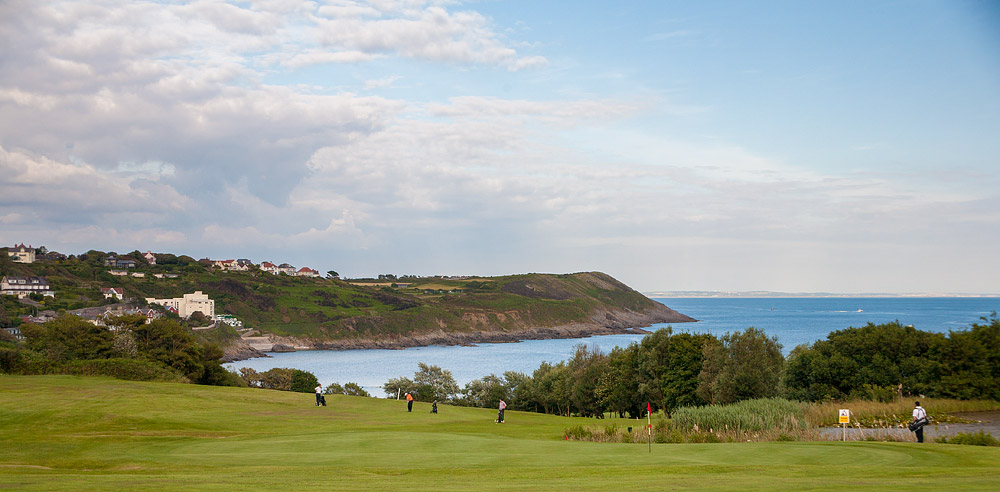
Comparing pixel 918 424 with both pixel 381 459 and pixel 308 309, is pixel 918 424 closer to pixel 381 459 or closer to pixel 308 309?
pixel 381 459

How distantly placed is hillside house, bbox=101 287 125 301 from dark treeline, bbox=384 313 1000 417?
119 meters

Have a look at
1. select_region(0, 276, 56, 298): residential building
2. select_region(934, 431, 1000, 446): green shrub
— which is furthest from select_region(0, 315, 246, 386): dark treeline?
select_region(0, 276, 56, 298): residential building

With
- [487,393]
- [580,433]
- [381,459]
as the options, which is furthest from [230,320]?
[381,459]

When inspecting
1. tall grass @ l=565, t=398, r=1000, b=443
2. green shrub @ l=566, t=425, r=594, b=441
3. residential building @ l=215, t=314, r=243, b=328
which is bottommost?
residential building @ l=215, t=314, r=243, b=328

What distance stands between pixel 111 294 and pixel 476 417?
134 meters

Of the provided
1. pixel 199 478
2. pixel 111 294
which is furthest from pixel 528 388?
pixel 111 294

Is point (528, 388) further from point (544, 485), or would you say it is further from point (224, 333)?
point (224, 333)

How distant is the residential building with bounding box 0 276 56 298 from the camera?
13862 centimetres

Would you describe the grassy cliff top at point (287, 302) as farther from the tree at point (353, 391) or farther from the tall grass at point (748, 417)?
the tall grass at point (748, 417)

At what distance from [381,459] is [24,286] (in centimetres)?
16015

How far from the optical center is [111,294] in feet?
466

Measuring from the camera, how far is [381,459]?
1795cm

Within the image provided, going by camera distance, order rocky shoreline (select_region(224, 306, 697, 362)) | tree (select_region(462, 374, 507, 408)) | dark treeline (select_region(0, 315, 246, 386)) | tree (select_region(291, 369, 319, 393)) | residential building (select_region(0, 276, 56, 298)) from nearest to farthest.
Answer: dark treeline (select_region(0, 315, 246, 386))
tree (select_region(462, 374, 507, 408))
tree (select_region(291, 369, 319, 393))
residential building (select_region(0, 276, 56, 298))
rocky shoreline (select_region(224, 306, 697, 362))

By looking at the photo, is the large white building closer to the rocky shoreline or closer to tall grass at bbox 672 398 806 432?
the rocky shoreline
